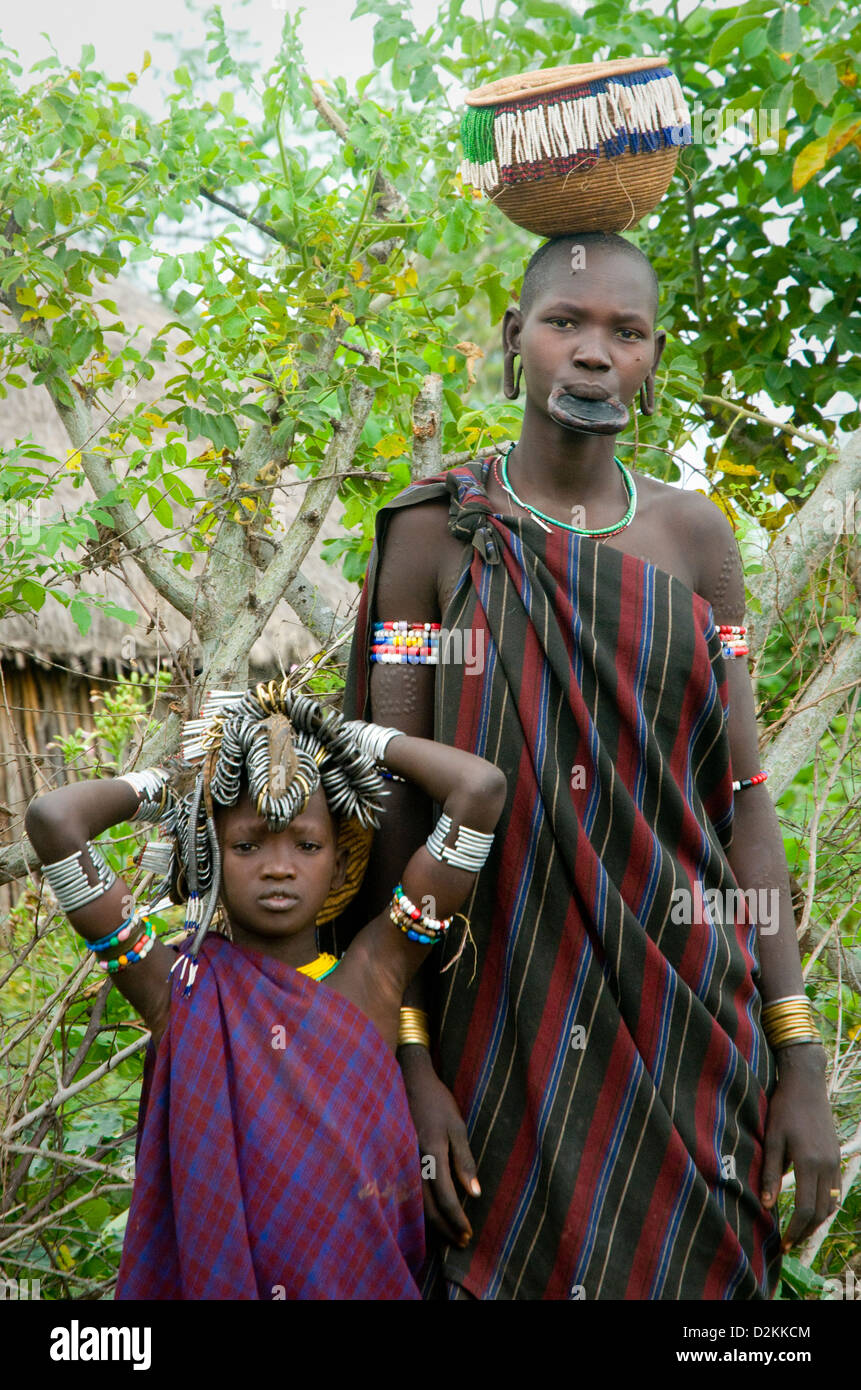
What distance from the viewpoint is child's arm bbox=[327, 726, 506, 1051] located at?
6.16ft

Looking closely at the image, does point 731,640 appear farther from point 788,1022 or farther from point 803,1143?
point 803,1143

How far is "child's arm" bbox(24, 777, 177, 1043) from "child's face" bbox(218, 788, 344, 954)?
0.47ft

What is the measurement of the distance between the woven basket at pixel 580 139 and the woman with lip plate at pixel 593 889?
0.24ft

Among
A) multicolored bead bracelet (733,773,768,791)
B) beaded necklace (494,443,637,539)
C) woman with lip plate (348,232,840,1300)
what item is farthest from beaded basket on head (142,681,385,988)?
multicolored bead bracelet (733,773,768,791)

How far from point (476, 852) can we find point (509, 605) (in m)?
0.41

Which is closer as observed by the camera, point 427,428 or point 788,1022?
point 788,1022

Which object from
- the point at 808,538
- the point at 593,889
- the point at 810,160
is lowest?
the point at 593,889

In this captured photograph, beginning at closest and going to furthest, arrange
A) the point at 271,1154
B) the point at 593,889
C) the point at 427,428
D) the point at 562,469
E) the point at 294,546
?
the point at 271,1154 < the point at 593,889 < the point at 562,469 < the point at 427,428 < the point at 294,546

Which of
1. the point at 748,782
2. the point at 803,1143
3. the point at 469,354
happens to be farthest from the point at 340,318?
the point at 803,1143

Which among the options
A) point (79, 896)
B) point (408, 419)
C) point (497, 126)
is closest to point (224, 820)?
point (79, 896)

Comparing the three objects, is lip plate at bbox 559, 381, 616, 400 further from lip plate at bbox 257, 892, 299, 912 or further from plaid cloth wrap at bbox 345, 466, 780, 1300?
lip plate at bbox 257, 892, 299, 912

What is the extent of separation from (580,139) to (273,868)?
1.25 meters

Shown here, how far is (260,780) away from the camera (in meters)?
1.91

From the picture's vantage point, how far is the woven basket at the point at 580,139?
80.8 inches
